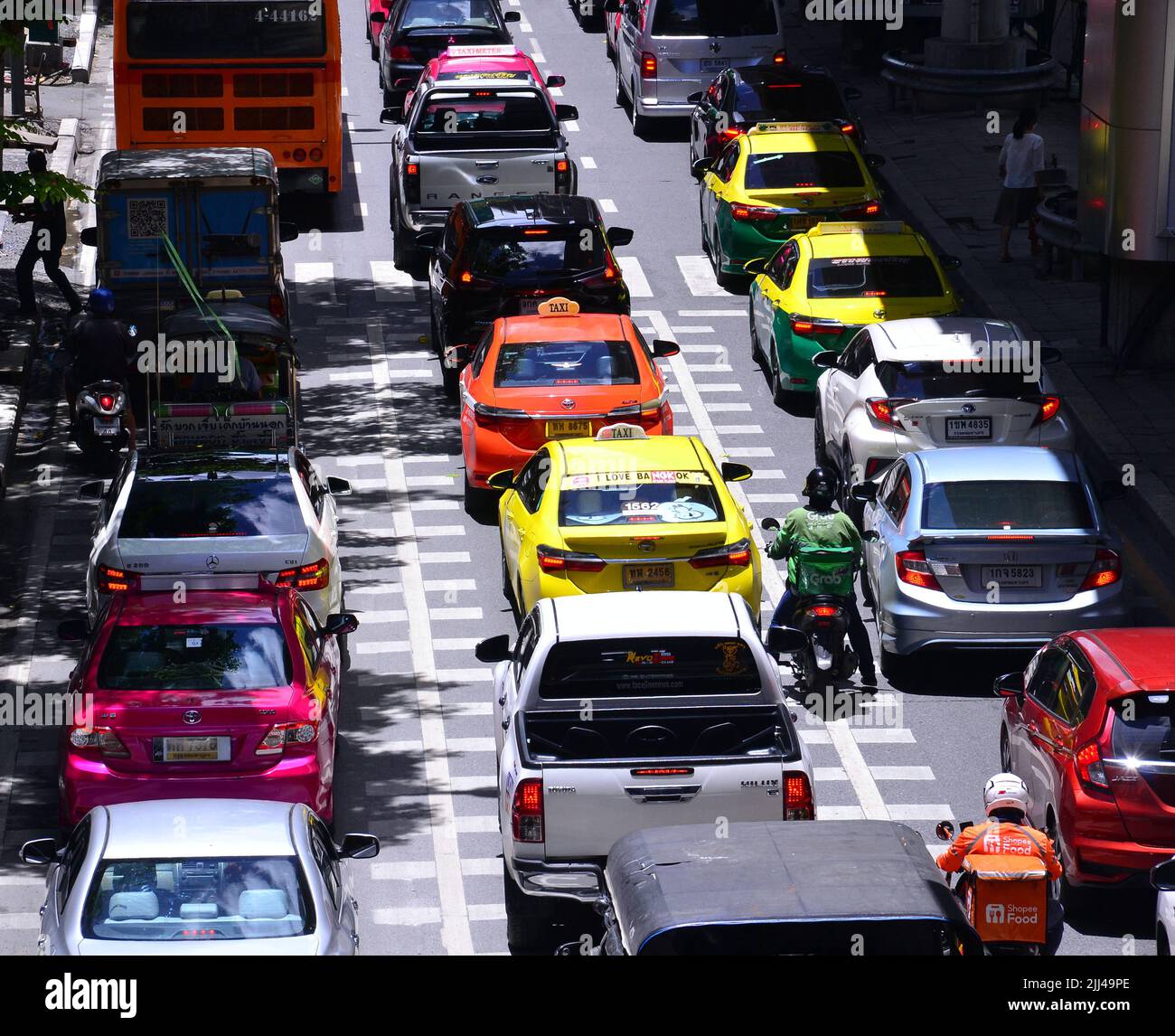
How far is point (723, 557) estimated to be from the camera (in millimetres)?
15812

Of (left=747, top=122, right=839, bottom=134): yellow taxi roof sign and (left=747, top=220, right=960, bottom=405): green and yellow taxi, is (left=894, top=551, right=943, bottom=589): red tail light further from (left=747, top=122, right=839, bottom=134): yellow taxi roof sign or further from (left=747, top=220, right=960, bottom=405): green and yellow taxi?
(left=747, top=122, right=839, bottom=134): yellow taxi roof sign

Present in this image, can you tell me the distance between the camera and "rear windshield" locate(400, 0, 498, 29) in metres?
36.2

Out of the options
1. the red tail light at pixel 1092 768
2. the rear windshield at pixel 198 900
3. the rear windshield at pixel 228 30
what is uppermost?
the rear windshield at pixel 228 30

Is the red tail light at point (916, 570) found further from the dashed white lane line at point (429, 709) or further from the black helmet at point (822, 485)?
the dashed white lane line at point (429, 709)

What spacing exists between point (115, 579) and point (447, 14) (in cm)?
2279

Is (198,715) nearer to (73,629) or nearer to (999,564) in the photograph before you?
(73,629)

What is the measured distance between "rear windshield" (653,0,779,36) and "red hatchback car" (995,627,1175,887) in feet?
71.0

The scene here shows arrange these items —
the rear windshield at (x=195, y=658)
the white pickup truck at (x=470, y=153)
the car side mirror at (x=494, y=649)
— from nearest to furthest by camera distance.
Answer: the rear windshield at (x=195, y=658)
the car side mirror at (x=494, y=649)
the white pickup truck at (x=470, y=153)

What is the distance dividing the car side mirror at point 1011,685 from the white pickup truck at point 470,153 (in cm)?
1416

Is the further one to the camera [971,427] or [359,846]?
[971,427]

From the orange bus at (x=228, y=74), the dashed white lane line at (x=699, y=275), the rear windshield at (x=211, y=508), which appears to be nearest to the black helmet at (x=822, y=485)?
the rear windshield at (x=211, y=508)

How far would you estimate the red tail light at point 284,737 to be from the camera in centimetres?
1312

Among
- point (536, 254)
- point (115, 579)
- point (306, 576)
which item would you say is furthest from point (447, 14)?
point (115, 579)

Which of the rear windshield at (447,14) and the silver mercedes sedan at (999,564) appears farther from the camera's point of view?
the rear windshield at (447,14)
